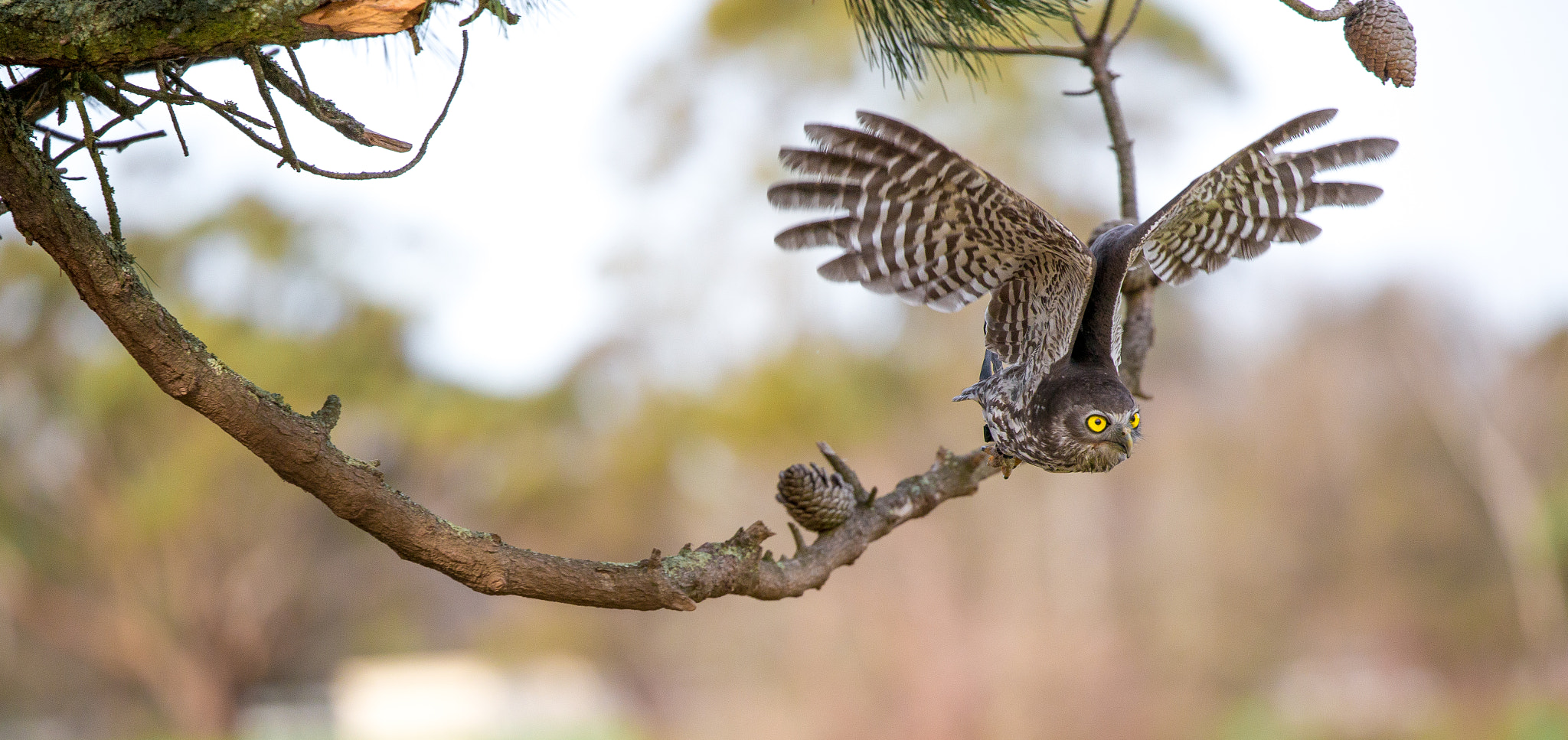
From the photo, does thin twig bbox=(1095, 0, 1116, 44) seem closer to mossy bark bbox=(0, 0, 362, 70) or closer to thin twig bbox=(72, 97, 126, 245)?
mossy bark bbox=(0, 0, 362, 70)

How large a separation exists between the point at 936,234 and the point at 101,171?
1.31 meters

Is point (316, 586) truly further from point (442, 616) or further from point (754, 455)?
point (754, 455)

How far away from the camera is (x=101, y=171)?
1.40m

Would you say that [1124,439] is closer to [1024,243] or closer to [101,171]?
[1024,243]

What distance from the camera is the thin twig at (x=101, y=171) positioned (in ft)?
4.49

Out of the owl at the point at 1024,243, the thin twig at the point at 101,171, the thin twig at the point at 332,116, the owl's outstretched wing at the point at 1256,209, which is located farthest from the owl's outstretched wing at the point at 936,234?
the thin twig at the point at 101,171

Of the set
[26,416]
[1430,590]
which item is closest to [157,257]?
[26,416]

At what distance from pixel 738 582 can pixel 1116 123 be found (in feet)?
4.89

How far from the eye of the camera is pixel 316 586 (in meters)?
16.0

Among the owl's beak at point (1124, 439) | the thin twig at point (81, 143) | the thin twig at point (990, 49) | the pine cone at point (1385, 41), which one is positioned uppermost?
the thin twig at point (990, 49)

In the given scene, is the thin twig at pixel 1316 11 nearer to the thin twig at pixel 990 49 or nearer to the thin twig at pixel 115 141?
the thin twig at pixel 990 49

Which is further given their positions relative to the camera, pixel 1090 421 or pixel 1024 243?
pixel 1024 243

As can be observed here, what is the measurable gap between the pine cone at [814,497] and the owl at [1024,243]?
35 centimetres

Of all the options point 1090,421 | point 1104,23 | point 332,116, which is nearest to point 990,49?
point 1104,23
